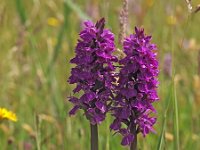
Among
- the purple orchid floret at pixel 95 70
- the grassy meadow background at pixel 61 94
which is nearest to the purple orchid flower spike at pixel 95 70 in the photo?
the purple orchid floret at pixel 95 70

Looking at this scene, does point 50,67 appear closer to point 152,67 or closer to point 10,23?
point 152,67

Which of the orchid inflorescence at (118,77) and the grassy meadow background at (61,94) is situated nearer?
the orchid inflorescence at (118,77)

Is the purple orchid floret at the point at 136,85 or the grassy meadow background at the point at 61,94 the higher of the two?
the grassy meadow background at the point at 61,94

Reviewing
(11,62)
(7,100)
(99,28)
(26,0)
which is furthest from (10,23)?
(99,28)

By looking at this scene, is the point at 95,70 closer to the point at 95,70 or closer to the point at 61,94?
the point at 95,70

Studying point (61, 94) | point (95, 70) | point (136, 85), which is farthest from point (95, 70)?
point (61, 94)

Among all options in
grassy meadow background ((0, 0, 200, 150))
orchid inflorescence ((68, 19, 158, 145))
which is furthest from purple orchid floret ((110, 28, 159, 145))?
grassy meadow background ((0, 0, 200, 150))

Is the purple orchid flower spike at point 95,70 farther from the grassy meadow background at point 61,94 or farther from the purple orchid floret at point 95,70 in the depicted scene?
the grassy meadow background at point 61,94
